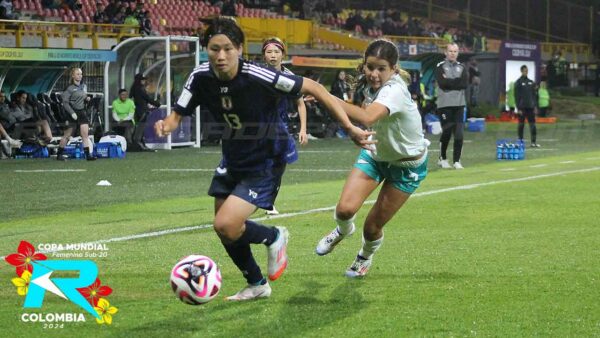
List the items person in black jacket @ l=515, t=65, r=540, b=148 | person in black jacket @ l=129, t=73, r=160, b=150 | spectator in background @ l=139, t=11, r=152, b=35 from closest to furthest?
person in black jacket @ l=515, t=65, r=540, b=148
person in black jacket @ l=129, t=73, r=160, b=150
spectator in background @ l=139, t=11, r=152, b=35

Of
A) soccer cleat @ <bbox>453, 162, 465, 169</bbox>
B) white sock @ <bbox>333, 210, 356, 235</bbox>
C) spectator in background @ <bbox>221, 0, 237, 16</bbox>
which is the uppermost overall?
spectator in background @ <bbox>221, 0, 237, 16</bbox>

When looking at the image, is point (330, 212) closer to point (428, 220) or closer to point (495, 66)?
point (428, 220)

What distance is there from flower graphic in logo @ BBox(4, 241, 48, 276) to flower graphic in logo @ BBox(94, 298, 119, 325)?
1.36 meters

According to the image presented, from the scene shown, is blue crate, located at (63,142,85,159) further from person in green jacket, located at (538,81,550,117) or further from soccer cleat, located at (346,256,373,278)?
person in green jacket, located at (538,81,550,117)

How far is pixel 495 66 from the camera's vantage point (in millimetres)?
50250

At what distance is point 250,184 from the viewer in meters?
8.11

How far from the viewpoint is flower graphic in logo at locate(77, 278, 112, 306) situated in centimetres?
800

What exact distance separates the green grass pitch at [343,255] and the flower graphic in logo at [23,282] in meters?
0.09

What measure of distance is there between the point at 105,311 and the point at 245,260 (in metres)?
1.18

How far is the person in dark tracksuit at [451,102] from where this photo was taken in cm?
2262

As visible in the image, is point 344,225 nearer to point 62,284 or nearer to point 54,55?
point 62,284

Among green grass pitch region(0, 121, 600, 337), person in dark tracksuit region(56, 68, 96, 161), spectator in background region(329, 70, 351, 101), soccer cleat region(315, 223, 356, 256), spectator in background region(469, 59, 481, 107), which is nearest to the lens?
green grass pitch region(0, 121, 600, 337)

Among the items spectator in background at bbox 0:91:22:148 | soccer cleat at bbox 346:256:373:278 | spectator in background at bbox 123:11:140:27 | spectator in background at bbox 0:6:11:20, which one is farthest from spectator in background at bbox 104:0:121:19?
soccer cleat at bbox 346:256:373:278

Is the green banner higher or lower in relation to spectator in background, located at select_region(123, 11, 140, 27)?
lower
